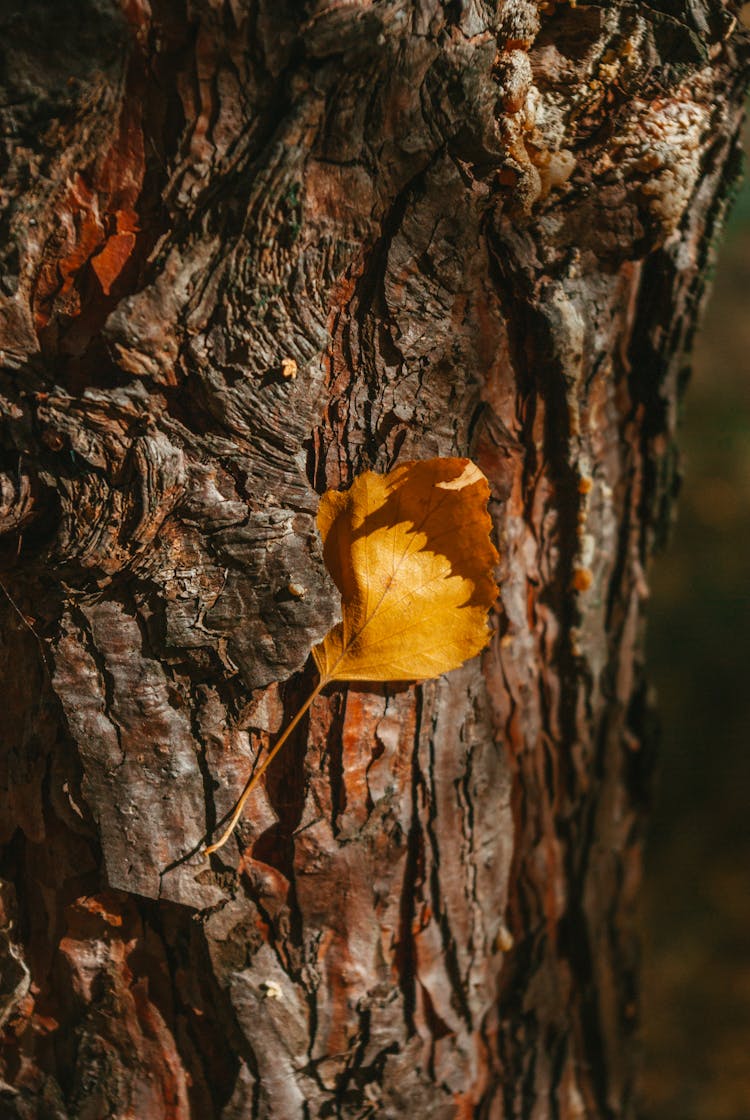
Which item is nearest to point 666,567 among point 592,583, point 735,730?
point 735,730

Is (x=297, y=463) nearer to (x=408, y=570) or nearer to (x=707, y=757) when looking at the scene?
(x=408, y=570)

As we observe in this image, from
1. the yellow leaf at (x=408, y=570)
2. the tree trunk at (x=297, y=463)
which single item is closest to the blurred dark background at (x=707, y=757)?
the tree trunk at (x=297, y=463)

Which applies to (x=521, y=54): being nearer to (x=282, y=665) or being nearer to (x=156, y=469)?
→ (x=156, y=469)

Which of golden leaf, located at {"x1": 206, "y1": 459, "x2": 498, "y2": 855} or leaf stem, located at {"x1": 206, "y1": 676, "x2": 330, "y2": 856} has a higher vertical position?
golden leaf, located at {"x1": 206, "y1": 459, "x2": 498, "y2": 855}

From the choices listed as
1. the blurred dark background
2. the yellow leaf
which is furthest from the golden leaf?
the blurred dark background

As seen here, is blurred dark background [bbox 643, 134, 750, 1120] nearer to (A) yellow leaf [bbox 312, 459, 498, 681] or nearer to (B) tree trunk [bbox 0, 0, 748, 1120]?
(B) tree trunk [bbox 0, 0, 748, 1120]

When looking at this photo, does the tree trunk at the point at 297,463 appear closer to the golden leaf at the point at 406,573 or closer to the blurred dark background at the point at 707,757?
the golden leaf at the point at 406,573
